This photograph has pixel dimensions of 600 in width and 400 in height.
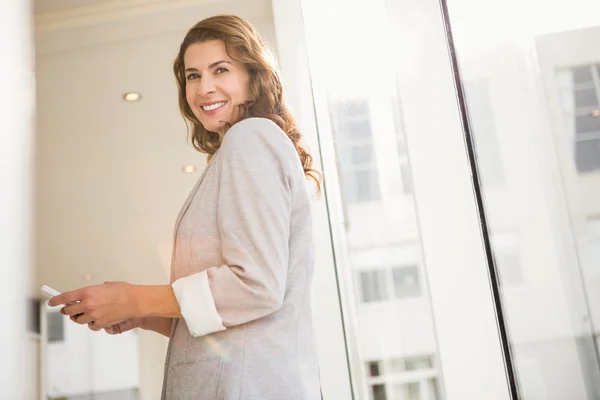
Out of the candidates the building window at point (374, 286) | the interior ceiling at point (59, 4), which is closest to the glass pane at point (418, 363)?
the building window at point (374, 286)

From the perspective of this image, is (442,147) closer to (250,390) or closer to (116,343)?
(250,390)

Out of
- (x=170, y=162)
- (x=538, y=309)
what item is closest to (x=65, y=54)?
(x=170, y=162)

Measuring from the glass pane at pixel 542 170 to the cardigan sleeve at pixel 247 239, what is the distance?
0.19m

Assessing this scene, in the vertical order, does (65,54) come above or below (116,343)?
above

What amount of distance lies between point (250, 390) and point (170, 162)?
7.69ft

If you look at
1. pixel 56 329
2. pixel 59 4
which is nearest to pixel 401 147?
pixel 59 4

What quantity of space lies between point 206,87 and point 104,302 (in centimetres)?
31

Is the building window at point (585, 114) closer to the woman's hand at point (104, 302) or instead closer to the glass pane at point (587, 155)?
the glass pane at point (587, 155)

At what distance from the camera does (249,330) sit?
556 millimetres

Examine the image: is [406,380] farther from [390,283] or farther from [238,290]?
[238,290]

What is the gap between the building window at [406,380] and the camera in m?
0.94

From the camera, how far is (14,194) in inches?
17.0

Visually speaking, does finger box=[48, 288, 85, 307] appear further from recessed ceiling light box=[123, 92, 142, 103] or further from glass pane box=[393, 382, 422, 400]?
recessed ceiling light box=[123, 92, 142, 103]

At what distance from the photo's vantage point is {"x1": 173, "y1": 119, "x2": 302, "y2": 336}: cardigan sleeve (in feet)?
1.75
